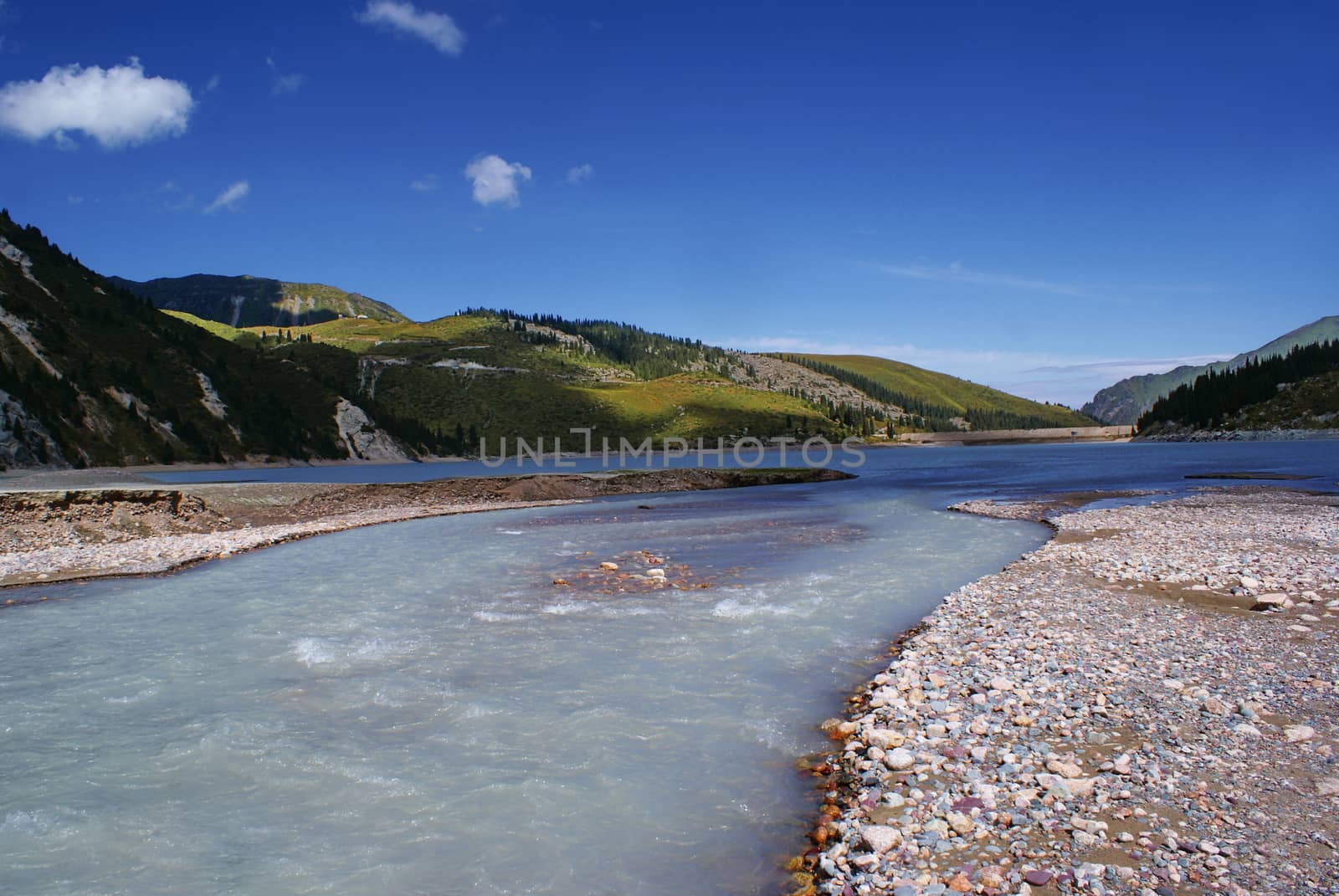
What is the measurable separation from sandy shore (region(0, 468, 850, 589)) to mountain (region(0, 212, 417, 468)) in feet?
140

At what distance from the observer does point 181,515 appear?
36906 millimetres

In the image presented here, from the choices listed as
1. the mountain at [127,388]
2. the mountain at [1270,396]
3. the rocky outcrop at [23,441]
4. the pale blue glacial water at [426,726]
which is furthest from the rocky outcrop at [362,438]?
the mountain at [1270,396]

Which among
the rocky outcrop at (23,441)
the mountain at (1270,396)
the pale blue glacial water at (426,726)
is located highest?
the mountain at (1270,396)

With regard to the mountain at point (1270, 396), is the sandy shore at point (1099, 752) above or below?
below

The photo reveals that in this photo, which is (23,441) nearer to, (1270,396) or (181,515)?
(181,515)

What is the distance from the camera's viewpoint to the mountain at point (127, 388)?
92.0 m

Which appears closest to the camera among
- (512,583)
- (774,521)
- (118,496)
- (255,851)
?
(255,851)

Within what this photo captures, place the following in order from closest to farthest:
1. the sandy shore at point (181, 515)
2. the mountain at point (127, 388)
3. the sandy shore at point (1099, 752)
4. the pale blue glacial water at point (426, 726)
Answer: the sandy shore at point (1099, 752) → the pale blue glacial water at point (426, 726) → the sandy shore at point (181, 515) → the mountain at point (127, 388)

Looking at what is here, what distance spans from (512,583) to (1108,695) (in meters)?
17.8

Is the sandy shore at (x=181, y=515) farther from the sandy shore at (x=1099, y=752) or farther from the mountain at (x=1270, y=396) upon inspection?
the mountain at (x=1270, y=396)

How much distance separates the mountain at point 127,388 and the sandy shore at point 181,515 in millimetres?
42651

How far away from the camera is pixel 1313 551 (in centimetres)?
2077

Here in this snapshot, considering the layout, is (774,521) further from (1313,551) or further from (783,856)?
(783,856)

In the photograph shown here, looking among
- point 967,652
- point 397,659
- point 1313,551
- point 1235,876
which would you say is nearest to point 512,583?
point 397,659
